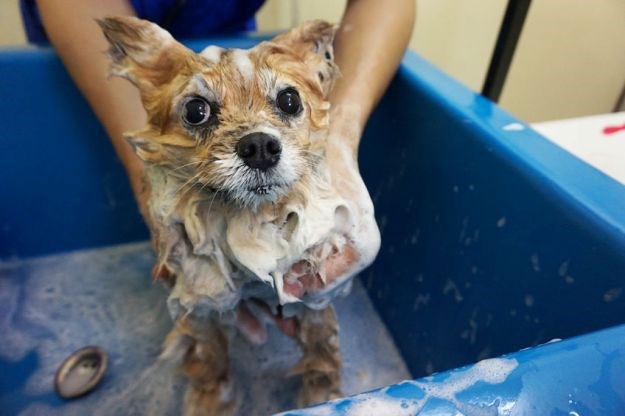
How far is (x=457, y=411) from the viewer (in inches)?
12.5

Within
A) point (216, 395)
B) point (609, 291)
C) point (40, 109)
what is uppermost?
point (609, 291)

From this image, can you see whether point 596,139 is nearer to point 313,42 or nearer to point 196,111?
point 313,42

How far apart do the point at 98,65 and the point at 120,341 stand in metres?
0.52

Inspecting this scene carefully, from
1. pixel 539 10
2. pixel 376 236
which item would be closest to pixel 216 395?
pixel 376 236

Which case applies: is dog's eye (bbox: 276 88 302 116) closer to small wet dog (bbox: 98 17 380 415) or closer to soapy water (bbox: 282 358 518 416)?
small wet dog (bbox: 98 17 380 415)

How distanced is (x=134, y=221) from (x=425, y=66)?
725mm

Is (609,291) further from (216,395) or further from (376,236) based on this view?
(216,395)

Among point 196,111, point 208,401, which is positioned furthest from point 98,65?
point 208,401

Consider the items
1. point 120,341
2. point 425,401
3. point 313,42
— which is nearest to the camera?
point 425,401

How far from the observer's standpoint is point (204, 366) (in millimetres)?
701

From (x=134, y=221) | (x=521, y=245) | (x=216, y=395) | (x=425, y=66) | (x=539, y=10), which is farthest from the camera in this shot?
(x=539, y=10)

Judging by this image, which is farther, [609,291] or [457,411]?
[609,291]

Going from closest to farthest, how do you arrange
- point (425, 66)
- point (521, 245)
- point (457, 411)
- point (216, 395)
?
point (457, 411) → point (521, 245) → point (216, 395) → point (425, 66)

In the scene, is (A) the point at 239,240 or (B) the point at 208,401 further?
(B) the point at 208,401
